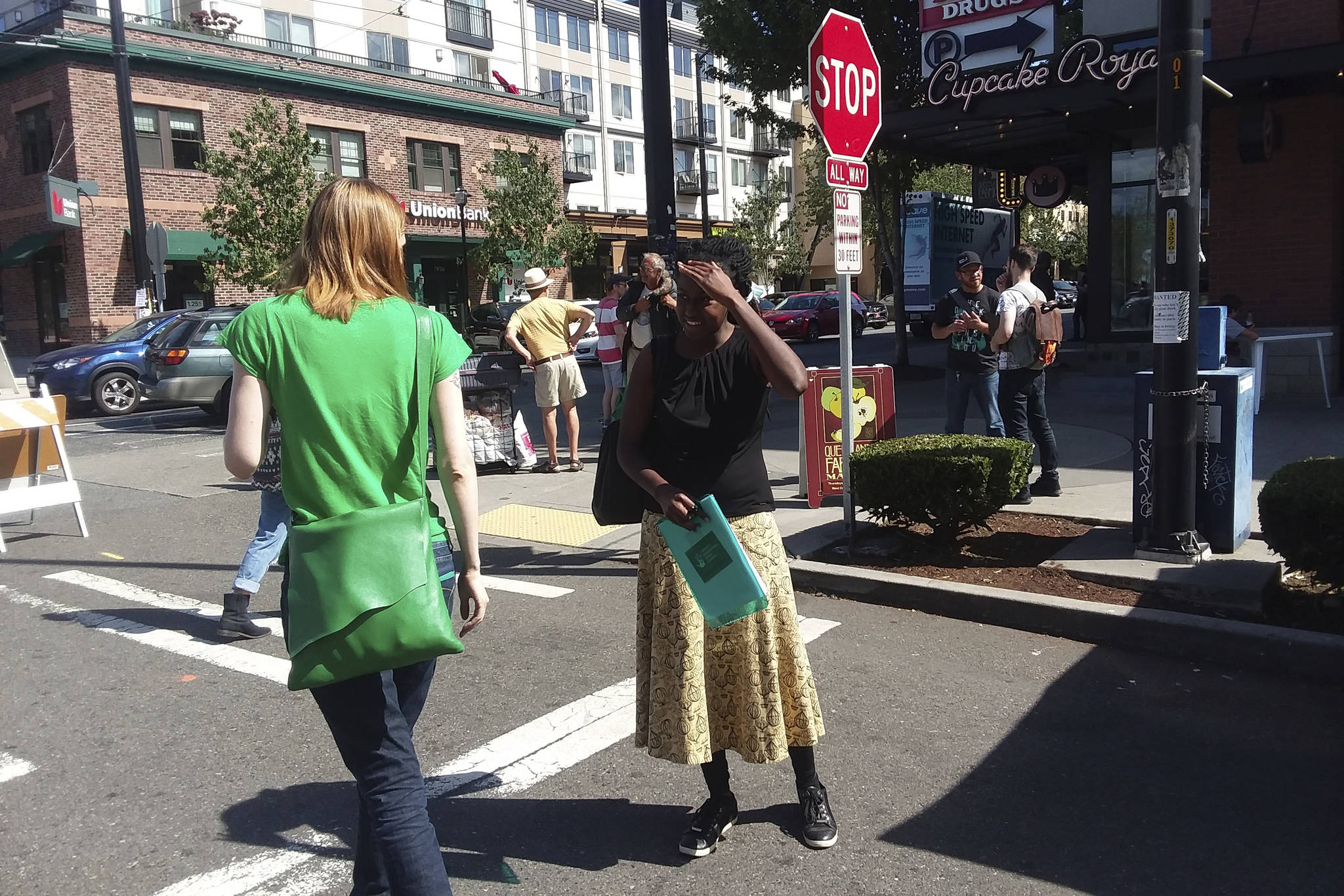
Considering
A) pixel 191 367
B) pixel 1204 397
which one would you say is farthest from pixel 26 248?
pixel 1204 397

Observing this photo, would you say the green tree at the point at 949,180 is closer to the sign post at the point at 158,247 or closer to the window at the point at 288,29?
the window at the point at 288,29

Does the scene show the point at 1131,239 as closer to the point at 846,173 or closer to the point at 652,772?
the point at 846,173

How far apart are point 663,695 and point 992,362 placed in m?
5.61

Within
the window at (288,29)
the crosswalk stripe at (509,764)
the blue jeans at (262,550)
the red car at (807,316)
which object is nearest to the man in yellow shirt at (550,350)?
the blue jeans at (262,550)

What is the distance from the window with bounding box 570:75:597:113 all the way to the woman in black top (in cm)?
4545

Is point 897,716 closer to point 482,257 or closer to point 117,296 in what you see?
point 117,296

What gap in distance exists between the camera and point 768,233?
51.0 meters

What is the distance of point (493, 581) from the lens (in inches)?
267

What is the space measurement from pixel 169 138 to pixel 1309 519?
29617 millimetres

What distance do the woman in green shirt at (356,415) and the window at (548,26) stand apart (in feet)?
149

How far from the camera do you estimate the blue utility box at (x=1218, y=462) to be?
584 centimetres

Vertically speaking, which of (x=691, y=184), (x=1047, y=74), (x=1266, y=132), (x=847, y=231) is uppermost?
(x=691, y=184)

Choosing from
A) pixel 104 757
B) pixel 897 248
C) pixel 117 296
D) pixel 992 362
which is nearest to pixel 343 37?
pixel 117 296

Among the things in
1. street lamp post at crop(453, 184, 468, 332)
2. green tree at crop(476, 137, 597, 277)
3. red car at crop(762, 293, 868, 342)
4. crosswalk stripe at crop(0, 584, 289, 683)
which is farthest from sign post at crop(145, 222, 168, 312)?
crosswalk stripe at crop(0, 584, 289, 683)
